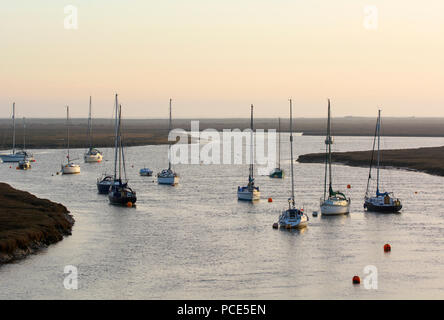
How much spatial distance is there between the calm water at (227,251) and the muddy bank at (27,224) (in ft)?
4.28

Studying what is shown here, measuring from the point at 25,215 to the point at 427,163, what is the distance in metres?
99.8

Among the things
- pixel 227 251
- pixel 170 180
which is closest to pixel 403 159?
pixel 170 180

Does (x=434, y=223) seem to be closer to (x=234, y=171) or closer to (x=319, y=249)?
(x=319, y=249)

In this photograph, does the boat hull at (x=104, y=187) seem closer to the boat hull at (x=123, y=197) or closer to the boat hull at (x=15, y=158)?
the boat hull at (x=123, y=197)

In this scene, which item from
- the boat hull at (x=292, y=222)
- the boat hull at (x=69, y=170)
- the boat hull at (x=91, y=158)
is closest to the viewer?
the boat hull at (x=292, y=222)

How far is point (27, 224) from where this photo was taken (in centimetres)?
6975

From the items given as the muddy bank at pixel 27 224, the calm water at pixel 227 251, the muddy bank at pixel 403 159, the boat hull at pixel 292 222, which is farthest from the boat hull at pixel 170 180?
the muddy bank at pixel 403 159

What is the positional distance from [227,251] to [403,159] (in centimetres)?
10601

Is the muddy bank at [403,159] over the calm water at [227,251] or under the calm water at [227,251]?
over

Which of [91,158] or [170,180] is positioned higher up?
[91,158]

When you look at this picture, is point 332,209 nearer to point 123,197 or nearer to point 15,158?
point 123,197

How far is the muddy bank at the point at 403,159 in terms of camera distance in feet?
486

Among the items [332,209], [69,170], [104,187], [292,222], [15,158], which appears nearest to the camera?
[292,222]
